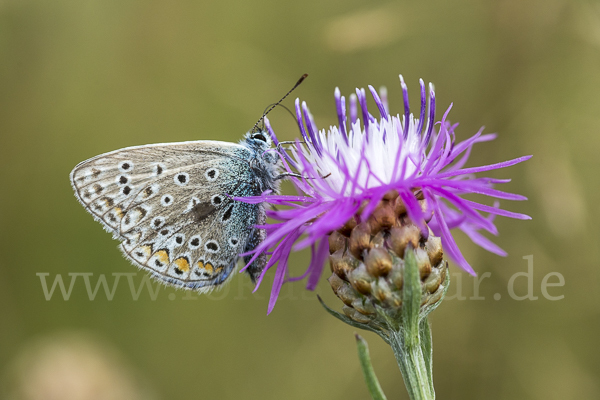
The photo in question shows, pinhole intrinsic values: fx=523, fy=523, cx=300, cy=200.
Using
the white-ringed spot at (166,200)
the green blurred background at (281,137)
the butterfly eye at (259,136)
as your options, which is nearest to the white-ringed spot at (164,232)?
the white-ringed spot at (166,200)

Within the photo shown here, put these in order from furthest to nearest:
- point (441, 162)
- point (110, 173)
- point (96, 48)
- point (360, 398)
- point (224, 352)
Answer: point (96, 48), point (224, 352), point (360, 398), point (110, 173), point (441, 162)

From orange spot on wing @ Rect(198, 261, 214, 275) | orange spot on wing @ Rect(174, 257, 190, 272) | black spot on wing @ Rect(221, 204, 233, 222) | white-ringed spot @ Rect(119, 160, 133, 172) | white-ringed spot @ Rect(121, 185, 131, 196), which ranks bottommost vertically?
orange spot on wing @ Rect(174, 257, 190, 272)

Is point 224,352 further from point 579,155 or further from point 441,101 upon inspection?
point 579,155

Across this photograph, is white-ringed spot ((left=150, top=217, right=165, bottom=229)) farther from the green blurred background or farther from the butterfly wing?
the green blurred background

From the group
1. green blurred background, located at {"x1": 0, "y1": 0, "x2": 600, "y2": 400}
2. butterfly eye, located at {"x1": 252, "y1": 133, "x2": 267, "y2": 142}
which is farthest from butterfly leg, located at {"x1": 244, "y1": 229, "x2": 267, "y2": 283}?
green blurred background, located at {"x1": 0, "y1": 0, "x2": 600, "y2": 400}

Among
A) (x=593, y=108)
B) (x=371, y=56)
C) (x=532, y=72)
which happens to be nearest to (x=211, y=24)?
(x=371, y=56)

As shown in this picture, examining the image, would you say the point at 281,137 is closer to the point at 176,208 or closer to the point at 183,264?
the point at 176,208

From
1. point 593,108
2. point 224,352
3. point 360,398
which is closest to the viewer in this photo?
point 593,108

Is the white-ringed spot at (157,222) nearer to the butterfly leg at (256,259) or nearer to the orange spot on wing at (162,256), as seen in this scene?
the orange spot on wing at (162,256)
